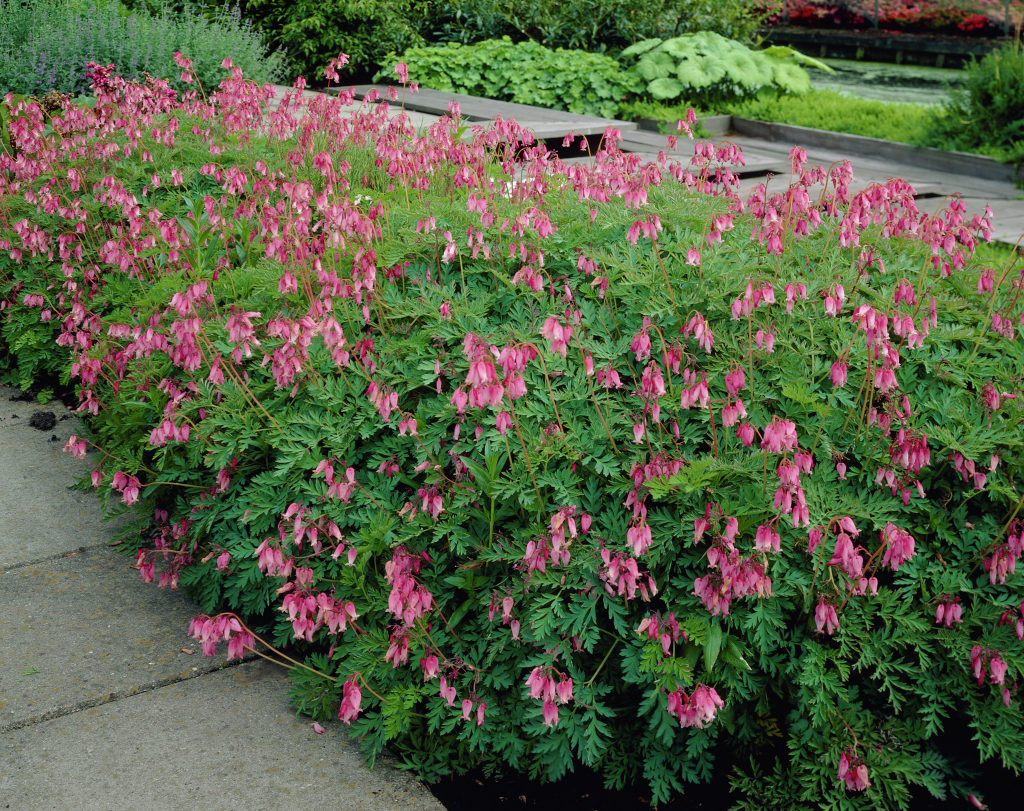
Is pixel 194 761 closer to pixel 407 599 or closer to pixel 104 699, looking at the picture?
pixel 104 699

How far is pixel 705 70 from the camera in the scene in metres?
13.7

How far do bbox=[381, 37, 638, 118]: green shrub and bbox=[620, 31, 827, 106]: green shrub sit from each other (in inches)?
17.2

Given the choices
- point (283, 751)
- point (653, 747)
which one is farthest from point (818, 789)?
point (283, 751)

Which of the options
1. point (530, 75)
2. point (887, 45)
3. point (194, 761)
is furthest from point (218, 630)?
point (887, 45)

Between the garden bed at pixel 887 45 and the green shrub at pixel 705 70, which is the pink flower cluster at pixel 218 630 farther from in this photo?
the garden bed at pixel 887 45

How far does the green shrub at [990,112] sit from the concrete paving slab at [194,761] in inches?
409

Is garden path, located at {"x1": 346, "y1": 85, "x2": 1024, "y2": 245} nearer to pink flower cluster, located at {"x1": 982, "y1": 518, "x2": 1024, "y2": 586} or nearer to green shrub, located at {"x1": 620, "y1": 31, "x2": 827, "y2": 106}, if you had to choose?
green shrub, located at {"x1": 620, "y1": 31, "x2": 827, "y2": 106}

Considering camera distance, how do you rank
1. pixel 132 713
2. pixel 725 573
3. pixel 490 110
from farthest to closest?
pixel 490 110 < pixel 132 713 < pixel 725 573

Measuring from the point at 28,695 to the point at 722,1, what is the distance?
51.2 ft

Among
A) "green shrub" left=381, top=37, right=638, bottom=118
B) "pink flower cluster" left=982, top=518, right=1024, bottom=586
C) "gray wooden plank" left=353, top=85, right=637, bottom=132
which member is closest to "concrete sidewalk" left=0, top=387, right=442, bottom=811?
"pink flower cluster" left=982, top=518, right=1024, bottom=586

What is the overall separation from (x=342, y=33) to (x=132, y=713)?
13872 mm

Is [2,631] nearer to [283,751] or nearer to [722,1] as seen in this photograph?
[283,751]

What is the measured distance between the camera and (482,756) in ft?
9.84

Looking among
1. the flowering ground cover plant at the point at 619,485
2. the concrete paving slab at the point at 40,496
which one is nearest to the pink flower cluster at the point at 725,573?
the flowering ground cover plant at the point at 619,485
